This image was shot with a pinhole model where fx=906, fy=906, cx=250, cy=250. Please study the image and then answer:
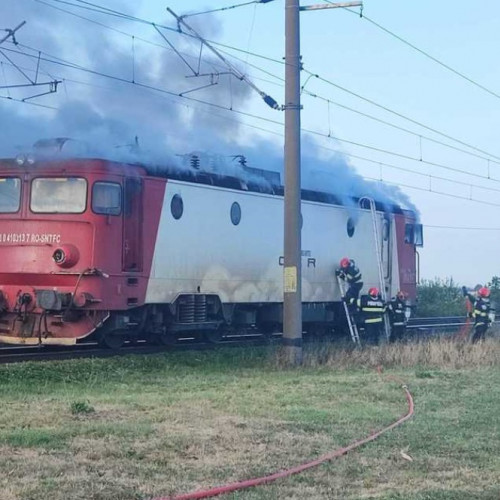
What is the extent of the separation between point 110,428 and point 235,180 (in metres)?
11.2

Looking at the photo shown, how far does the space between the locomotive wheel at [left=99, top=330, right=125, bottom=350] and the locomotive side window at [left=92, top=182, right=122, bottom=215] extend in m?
2.31

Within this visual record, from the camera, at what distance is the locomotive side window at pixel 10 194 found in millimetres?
16375

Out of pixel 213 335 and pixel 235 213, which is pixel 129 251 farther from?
pixel 213 335

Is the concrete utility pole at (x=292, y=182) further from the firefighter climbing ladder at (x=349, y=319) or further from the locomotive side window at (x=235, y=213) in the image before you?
the firefighter climbing ladder at (x=349, y=319)

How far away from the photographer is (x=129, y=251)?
639 inches

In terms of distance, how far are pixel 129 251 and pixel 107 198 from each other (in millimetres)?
1039

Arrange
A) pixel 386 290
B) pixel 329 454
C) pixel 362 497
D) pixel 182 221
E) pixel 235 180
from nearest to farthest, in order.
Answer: pixel 362 497 < pixel 329 454 < pixel 182 221 < pixel 235 180 < pixel 386 290

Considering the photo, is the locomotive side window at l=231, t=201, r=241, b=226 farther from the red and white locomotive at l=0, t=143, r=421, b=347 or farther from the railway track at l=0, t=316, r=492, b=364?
the railway track at l=0, t=316, r=492, b=364

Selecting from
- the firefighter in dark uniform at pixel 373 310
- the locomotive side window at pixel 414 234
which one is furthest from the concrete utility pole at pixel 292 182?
the locomotive side window at pixel 414 234

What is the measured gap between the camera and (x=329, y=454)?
7.44 meters

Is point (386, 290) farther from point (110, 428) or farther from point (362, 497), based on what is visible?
point (362, 497)

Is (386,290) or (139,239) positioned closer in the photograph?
(139,239)

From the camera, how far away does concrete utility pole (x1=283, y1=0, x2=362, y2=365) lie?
15.7 meters

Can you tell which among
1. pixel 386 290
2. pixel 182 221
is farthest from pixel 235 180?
pixel 386 290
